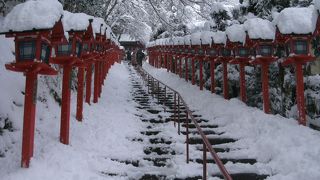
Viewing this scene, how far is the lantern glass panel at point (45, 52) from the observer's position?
6457mm

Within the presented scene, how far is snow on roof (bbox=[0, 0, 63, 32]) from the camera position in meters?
6.06

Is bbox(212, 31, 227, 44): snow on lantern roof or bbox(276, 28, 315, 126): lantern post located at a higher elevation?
bbox(212, 31, 227, 44): snow on lantern roof

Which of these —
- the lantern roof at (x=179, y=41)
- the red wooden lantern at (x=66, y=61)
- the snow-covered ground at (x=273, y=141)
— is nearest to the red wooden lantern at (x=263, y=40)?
the snow-covered ground at (x=273, y=141)

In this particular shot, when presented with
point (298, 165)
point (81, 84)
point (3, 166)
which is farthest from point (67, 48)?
point (298, 165)

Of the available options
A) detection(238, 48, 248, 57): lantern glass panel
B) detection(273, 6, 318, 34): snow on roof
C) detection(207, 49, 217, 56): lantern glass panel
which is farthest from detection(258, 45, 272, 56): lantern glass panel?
detection(207, 49, 217, 56): lantern glass panel

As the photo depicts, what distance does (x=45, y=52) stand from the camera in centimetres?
661

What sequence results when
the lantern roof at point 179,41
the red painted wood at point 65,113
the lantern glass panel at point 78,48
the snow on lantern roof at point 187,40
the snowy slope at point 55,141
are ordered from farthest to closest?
the lantern roof at point 179,41
the snow on lantern roof at point 187,40
the lantern glass panel at point 78,48
the red painted wood at point 65,113
the snowy slope at point 55,141

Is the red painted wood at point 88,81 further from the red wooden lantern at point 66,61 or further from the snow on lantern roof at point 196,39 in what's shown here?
the snow on lantern roof at point 196,39

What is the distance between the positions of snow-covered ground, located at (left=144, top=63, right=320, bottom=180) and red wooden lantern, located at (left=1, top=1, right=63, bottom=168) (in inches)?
161

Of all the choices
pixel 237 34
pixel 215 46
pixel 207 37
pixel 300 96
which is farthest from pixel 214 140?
pixel 207 37

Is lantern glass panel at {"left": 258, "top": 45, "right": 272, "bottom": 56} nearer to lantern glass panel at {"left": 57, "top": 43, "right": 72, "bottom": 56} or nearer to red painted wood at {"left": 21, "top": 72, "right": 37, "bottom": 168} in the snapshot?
lantern glass panel at {"left": 57, "top": 43, "right": 72, "bottom": 56}

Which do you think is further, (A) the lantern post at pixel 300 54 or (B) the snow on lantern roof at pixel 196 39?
(B) the snow on lantern roof at pixel 196 39

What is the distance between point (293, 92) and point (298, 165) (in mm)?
7160

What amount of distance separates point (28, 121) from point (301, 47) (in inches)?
265
